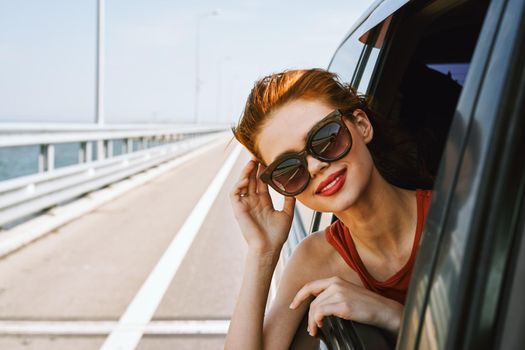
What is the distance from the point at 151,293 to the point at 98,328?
101cm

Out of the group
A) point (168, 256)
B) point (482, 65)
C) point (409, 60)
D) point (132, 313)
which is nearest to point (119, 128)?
point (168, 256)

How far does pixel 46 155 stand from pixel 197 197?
12.1 ft

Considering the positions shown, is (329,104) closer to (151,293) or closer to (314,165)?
(314,165)

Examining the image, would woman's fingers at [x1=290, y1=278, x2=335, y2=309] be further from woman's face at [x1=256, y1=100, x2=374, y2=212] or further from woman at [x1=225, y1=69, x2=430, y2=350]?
woman's face at [x1=256, y1=100, x2=374, y2=212]

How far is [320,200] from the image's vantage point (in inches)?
79.2

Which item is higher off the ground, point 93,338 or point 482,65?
Answer: point 482,65

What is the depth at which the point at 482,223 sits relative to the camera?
900 mm

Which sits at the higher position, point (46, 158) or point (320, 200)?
point (320, 200)

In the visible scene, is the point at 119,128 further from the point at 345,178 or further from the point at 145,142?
the point at 345,178

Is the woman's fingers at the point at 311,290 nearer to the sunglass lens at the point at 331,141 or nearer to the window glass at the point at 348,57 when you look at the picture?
the sunglass lens at the point at 331,141

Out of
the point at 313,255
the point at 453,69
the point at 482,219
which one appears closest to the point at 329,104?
the point at 313,255

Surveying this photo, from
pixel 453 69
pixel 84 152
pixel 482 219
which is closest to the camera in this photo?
pixel 482 219

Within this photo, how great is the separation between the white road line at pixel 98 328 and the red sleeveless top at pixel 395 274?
2645 millimetres

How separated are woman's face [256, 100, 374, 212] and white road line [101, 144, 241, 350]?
2.68 m
